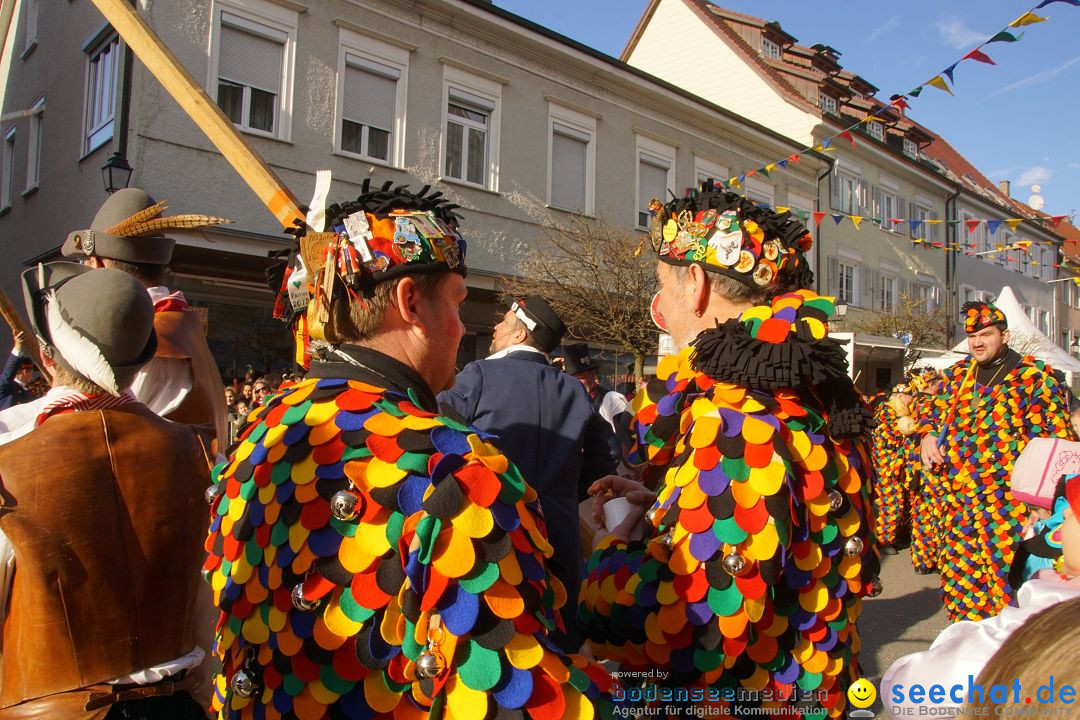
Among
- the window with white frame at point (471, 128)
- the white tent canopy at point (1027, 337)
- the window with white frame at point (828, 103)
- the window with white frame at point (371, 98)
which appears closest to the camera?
the window with white frame at point (371, 98)

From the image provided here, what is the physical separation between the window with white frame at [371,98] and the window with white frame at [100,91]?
9.88ft

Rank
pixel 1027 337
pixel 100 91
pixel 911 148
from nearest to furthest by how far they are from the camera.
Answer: pixel 100 91
pixel 1027 337
pixel 911 148

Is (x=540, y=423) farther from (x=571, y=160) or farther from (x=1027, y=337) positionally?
(x=1027, y=337)

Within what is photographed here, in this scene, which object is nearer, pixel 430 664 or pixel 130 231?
pixel 430 664

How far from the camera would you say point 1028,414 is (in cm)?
484

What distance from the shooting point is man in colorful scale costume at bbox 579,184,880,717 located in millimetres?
1746

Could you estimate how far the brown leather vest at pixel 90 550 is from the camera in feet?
5.44

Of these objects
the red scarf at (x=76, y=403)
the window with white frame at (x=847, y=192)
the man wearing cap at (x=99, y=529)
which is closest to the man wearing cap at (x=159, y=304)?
the man wearing cap at (x=99, y=529)

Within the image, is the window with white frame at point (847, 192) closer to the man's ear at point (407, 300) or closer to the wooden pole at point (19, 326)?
the wooden pole at point (19, 326)

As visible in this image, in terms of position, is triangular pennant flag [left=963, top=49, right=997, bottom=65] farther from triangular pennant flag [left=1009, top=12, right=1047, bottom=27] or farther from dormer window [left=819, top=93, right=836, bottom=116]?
dormer window [left=819, top=93, right=836, bottom=116]

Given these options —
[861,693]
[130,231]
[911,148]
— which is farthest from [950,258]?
[130,231]

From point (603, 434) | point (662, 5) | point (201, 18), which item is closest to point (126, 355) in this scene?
point (603, 434)

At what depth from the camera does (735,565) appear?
5.58ft

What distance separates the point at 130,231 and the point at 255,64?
9083 mm
